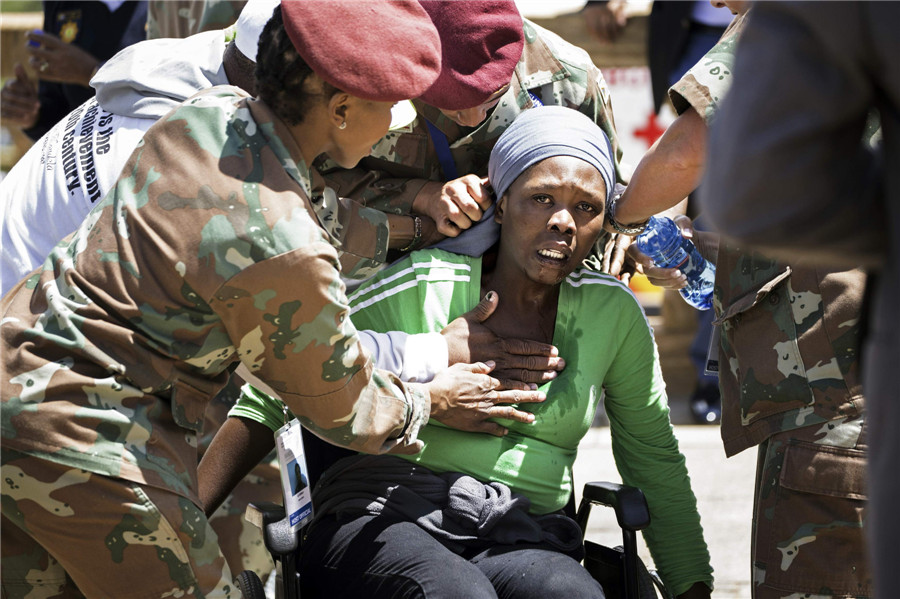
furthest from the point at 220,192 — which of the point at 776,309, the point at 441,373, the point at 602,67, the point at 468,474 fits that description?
the point at 602,67

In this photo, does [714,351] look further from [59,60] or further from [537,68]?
[59,60]

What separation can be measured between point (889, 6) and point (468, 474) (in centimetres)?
183

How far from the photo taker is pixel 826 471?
8.85 ft

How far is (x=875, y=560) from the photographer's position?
1443 millimetres

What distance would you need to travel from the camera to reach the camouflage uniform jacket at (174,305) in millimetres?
2074

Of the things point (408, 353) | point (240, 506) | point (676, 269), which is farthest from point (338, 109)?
point (240, 506)

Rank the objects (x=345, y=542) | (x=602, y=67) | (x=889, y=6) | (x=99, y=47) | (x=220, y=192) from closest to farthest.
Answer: (x=889, y=6) < (x=220, y=192) < (x=345, y=542) < (x=99, y=47) < (x=602, y=67)

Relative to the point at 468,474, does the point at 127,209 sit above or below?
above

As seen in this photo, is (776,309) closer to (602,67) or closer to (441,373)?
(441,373)

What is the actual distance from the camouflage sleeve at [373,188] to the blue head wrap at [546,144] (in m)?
0.26

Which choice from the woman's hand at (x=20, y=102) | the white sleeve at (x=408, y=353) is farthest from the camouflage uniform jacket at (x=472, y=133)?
the woman's hand at (x=20, y=102)

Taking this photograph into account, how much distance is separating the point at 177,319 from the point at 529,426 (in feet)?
3.89

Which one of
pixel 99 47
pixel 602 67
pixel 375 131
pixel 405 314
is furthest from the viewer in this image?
pixel 602 67

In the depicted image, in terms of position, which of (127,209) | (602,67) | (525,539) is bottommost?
(602,67)
